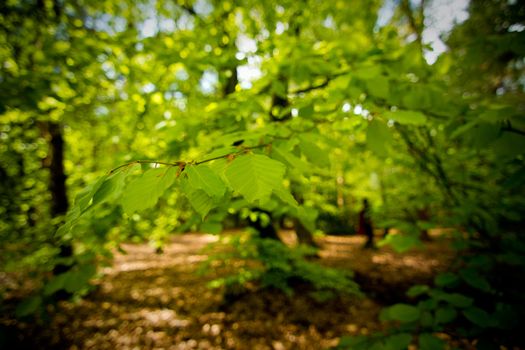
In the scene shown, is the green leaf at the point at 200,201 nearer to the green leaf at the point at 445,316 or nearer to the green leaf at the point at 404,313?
the green leaf at the point at 404,313

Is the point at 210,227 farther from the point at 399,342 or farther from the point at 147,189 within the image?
the point at 399,342

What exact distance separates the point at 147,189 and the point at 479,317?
6.64ft

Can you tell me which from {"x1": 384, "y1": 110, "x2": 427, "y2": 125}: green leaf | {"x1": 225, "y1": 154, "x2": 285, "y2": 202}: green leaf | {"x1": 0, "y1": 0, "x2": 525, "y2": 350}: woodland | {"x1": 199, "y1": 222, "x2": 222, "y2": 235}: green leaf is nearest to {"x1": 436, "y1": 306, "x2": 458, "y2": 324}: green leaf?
{"x1": 0, "y1": 0, "x2": 525, "y2": 350}: woodland

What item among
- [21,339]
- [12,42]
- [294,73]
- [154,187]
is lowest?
[21,339]

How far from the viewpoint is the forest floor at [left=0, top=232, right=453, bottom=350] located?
3611 millimetres

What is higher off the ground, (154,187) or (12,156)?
(12,156)

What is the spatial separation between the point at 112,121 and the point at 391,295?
6.24 m

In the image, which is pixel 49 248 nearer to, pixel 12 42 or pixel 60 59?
pixel 60 59

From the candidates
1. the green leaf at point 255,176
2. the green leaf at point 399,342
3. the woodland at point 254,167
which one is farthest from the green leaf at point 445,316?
the green leaf at point 255,176

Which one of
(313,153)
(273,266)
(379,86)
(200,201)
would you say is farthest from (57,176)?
(379,86)

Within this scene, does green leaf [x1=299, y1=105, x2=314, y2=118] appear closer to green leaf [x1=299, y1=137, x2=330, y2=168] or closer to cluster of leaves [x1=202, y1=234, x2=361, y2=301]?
green leaf [x1=299, y1=137, x2=330, y2=168]

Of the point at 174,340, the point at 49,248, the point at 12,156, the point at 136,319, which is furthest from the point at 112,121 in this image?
the point at 174,340

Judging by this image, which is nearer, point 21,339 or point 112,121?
point 21,339

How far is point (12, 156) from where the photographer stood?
308 centimetres
